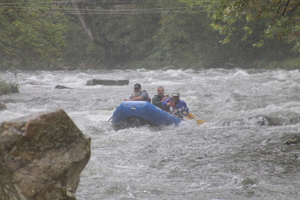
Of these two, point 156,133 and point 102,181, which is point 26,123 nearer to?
point 102,181

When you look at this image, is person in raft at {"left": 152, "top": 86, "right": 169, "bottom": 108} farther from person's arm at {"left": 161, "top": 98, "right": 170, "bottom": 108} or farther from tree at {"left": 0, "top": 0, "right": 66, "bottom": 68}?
tree at {"left": 0, "top": 0, "right": 66, "bottom": 68}

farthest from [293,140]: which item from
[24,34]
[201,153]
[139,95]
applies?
[24,34]

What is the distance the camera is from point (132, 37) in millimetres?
35375

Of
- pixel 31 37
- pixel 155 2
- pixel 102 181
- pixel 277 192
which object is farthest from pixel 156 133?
pixel 155 2

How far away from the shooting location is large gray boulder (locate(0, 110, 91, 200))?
2.75m

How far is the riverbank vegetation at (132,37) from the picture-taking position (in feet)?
46.4

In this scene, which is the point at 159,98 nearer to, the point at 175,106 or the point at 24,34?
the point at 175,106

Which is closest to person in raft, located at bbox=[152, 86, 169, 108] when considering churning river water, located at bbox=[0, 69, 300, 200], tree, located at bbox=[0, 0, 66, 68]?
churning river water, located at bbox=[0, 69, 300, 200]

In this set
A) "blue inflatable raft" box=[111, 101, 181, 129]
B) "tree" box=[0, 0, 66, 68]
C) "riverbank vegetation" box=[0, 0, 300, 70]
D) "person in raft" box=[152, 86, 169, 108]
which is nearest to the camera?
"blue inflatable raft" box=[111, 101, 181, 129]

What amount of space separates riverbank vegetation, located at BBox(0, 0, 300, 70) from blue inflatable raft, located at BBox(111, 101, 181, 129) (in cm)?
643

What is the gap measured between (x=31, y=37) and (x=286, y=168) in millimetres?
10627

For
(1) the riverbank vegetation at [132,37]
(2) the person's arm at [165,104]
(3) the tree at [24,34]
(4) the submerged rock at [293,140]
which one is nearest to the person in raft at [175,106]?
(2) the person's arm at [165,104]

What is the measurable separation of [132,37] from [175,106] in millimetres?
26869

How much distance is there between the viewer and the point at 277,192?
434 cm
